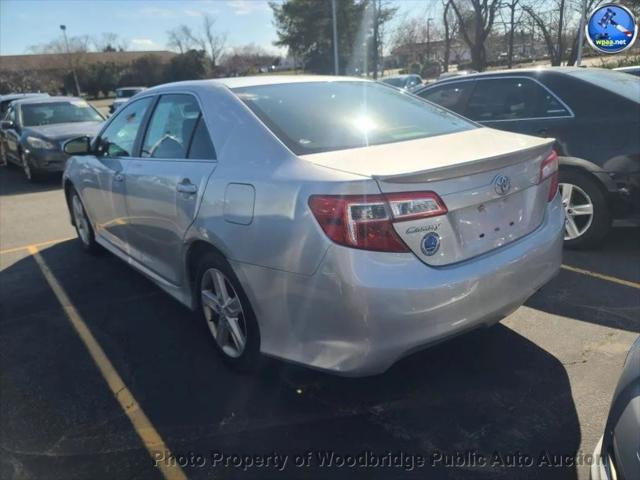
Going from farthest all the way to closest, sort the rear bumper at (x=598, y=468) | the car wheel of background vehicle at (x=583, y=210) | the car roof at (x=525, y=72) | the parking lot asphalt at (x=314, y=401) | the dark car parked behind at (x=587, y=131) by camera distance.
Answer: the car roof at (x=525, y=72) → the car wheel of background vehicle at (x=583, y=210) → the dark car parked behind at (x=587, y=131) → the parking lot asphalt at (x=314, y=401) → the rear bumper at (x=598, y=468)

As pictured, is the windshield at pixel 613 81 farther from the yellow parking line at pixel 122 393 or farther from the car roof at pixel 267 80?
the yellow parking line at pixel 122 393

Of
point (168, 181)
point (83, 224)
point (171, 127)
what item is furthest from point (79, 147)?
point (168, 181)

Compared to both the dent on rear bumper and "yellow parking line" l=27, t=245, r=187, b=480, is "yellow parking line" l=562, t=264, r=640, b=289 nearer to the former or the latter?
the dent on rear bumper

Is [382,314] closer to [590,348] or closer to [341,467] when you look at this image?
[341,467]

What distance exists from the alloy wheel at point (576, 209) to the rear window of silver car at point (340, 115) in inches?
68.2

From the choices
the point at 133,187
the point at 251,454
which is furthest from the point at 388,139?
the point at 133,187

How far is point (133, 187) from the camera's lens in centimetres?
379

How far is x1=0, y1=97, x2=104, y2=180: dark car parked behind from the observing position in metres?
10.3

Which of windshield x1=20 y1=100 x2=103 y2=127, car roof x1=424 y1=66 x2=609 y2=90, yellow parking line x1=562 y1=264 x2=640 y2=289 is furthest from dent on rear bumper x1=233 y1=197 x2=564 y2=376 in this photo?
windshield x1=20 y1=100 x2=103 y2=127

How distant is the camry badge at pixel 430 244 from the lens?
222 cm

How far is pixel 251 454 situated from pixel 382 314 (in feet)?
3.09

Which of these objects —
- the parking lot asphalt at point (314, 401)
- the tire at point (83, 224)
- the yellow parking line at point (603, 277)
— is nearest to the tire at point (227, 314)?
the parking lot asphalt at point (314, 401)

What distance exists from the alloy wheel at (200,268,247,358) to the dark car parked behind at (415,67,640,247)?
10.6ft
